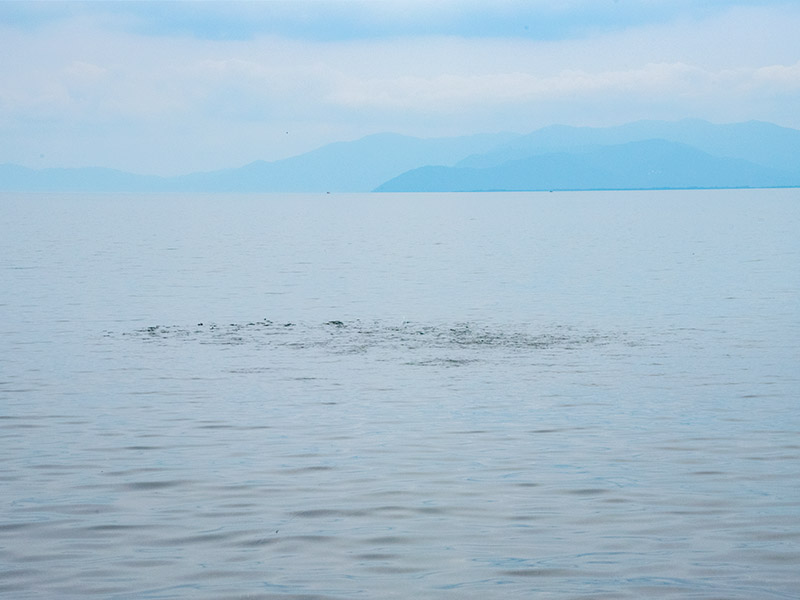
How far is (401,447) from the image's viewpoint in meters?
18.6

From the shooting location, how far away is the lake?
488 inches

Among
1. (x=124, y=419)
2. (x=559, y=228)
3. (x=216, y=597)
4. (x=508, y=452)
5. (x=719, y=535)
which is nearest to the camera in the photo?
(x=216, y=597)

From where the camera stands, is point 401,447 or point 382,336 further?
point 382,336

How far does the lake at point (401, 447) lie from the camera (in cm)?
1238

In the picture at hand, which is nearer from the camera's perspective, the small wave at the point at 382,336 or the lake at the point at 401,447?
the lake at the point at 401,447

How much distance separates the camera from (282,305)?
43688mm

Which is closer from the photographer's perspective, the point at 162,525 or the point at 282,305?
the point at 162,525

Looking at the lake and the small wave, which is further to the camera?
the small wave

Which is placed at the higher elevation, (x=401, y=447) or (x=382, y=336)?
(x=382, y=336)

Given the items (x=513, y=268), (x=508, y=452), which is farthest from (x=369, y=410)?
(x=513, y=268)

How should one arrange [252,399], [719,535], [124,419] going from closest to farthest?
[719,535] → [124,419] → [252,399]

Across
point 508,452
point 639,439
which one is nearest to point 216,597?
point 508,452

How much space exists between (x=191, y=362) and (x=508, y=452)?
1259cm

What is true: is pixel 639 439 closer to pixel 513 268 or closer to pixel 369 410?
pixel 369 410
